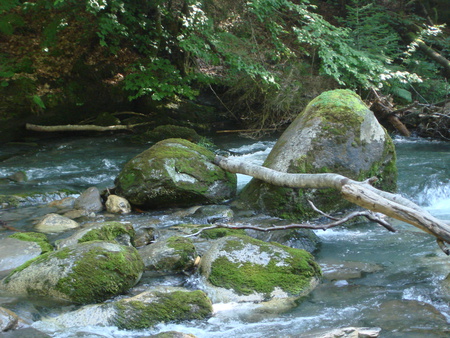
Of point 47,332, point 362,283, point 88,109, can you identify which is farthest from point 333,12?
point 47,332

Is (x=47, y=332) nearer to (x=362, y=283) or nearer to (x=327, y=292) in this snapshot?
(x=327, y=292)

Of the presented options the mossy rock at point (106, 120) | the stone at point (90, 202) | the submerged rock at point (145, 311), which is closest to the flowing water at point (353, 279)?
the submerged rock at point (145, 311)

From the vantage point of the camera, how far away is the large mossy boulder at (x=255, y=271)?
14.4 feet

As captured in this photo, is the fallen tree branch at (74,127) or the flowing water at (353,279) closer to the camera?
the flowing water at (353,279)

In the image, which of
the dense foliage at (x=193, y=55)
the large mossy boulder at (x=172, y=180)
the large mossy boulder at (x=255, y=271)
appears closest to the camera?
the large mossy boulder at (x=255, y=271)

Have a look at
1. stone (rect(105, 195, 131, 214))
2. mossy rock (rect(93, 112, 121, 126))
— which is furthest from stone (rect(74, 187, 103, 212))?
mossy rock (rect(93, 112, 121, 126))

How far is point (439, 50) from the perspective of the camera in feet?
53.5

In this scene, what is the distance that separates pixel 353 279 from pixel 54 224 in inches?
164

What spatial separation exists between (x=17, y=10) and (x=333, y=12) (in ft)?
37.7

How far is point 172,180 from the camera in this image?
23.7ft

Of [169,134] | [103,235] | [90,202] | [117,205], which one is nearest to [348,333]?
[103,235]

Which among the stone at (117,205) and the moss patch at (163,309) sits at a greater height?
the stone at (117,205)

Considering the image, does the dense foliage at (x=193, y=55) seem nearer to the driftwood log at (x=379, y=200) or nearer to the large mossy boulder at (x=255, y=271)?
the driftwood log at (x=379, y=200)

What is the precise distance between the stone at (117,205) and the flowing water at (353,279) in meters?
0.29
